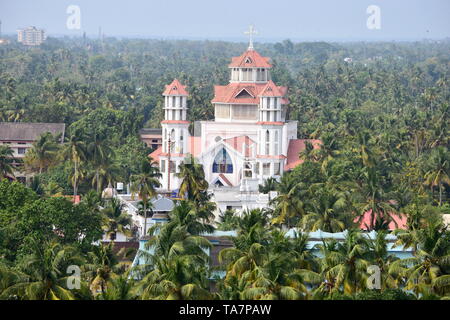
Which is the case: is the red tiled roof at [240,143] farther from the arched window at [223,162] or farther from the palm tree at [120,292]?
the palm tree at [120,292]

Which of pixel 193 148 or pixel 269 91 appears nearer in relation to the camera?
pixel 269 91

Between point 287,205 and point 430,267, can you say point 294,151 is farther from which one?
point 430,267

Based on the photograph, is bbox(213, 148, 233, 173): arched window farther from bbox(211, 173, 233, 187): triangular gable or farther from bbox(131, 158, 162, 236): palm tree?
bbox(131, 158, 162, 236): palm tree

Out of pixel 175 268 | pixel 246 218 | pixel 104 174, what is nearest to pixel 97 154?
pixel 104 174

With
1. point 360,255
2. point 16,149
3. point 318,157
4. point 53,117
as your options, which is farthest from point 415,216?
point 53,117

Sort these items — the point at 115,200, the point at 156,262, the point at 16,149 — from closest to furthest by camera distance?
the point at 156,262
the point at 115,200
the point at 16,149

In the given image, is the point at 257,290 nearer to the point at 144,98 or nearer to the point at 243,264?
the point at 243,264

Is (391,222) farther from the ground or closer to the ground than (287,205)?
closer to the ground
